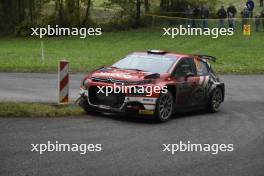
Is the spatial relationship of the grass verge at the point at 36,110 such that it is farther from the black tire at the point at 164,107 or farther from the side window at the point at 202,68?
the side window at the point at 202,68

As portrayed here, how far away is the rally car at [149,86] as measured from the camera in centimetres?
1381

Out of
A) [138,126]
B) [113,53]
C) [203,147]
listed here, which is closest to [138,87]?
[138,126]

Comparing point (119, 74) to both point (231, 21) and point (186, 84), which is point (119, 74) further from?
point (231, 21)

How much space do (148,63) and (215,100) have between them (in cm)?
243

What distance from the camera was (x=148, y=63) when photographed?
15.1 m

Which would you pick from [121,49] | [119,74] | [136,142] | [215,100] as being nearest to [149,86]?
[119,74]

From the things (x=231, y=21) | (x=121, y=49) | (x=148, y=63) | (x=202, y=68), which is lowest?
(x=121, y=49)

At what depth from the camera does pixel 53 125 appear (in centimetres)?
1252

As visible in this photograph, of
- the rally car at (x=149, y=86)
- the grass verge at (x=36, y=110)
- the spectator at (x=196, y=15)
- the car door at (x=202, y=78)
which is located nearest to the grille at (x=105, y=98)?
the rally car at (x=149, y=86)

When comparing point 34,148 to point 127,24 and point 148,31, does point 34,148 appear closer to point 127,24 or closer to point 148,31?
point 148,31

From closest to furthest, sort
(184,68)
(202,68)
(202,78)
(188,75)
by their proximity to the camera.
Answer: (188,75) < (184,68) < (202,78) < (202,68)

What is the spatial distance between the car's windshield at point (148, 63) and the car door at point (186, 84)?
0.80ft

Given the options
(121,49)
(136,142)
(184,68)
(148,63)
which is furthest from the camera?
(121,49)

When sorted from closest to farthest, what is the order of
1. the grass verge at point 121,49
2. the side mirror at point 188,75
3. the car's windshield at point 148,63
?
1. the car's windshield at point 148,63
2. the side mirror at point 188,75
3. the grass verge at point 121,49
